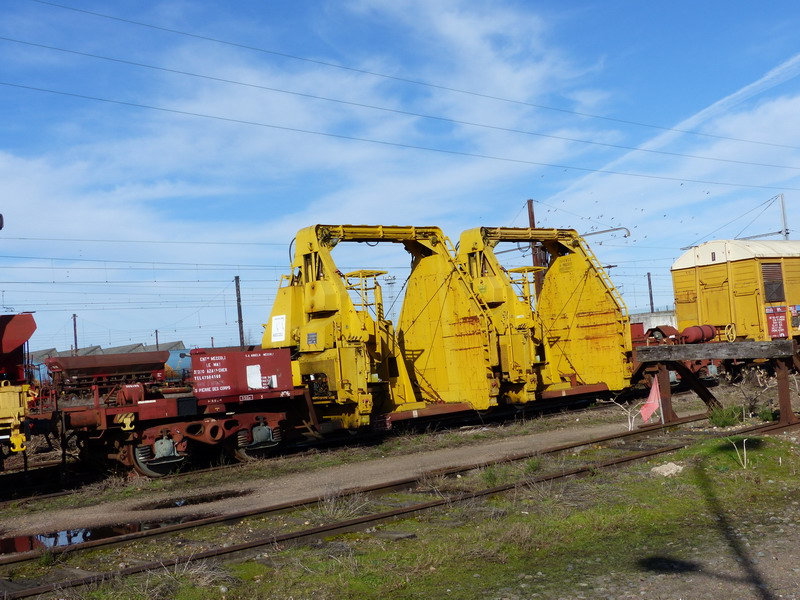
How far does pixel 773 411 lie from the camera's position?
13797 mm

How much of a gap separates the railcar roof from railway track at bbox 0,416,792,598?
12.0 meters

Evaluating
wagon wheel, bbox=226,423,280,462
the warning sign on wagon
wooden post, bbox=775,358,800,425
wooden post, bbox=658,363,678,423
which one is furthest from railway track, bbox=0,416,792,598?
the warning sign on wagon

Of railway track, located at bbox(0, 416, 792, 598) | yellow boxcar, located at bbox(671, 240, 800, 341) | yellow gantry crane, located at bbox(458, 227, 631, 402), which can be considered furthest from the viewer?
yellow boxcar, located at bbox(671, 240, 800, 341)

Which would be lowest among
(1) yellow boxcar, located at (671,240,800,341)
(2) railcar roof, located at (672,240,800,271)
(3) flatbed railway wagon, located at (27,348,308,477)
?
(3) flatbed railway wagon, located at (27,348,308,477)

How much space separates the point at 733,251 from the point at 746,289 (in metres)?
1.21

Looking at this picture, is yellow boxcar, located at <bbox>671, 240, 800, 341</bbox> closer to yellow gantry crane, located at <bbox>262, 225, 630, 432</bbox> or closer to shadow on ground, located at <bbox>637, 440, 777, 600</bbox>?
yellow gantry crane, located at <bbox>262, 225, 630, 432</bbox>

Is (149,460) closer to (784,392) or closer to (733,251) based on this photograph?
(784,392)

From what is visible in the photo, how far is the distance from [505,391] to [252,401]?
6241 mm

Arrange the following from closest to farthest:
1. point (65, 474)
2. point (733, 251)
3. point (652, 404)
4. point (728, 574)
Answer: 1. point (728, 574)
2. point (65, 474)
3. point (652, 404)
4. point (733, 251)

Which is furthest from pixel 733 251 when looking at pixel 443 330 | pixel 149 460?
pixel 149 460

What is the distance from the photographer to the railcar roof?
74.6 feet

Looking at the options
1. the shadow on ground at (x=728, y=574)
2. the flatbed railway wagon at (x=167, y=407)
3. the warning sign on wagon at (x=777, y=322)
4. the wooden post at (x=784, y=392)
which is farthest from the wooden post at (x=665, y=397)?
the warning sign on wagon at (x=777, y=322)

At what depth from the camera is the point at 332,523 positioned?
804cm

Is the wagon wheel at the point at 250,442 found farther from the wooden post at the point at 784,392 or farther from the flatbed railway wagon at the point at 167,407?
the wooden post at the point at 784,392
